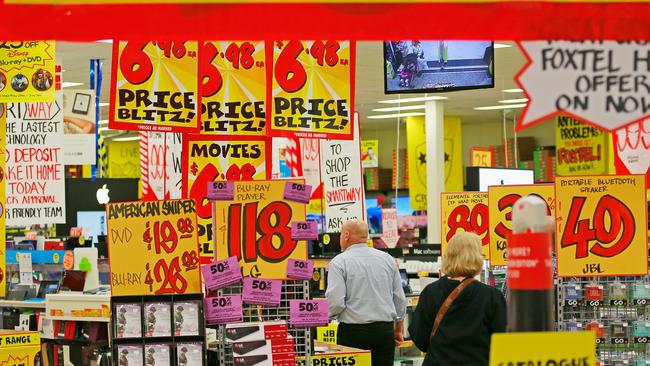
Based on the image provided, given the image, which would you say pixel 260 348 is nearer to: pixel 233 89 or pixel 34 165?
pixel 233 89

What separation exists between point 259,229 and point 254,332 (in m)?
0.61

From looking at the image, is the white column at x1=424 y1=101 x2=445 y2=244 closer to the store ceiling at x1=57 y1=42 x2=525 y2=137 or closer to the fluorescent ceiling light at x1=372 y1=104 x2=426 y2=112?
the store ceiling at x1=57 y1=42 x2=525 y2=137

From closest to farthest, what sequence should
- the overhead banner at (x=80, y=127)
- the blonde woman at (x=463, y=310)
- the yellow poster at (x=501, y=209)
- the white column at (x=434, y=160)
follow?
1. the blonde woman at (x=463, y=310)
2. the yellow poster at (x=501, y=209)
3. the overhead banner at (x=80, y=127)
4. the white column at (x=434, y=160)

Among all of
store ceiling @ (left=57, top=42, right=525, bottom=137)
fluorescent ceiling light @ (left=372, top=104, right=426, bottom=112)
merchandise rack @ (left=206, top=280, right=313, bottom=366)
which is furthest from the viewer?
fluorescent ceiling light @ (left=372, top=104, right=426, bottom=112)

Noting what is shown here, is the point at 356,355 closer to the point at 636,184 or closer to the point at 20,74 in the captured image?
the point at 636,184

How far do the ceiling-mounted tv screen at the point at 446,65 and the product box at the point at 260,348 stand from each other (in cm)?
246

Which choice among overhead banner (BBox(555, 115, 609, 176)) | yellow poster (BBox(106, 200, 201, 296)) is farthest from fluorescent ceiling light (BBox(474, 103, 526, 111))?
yellow poster (BBox(106, 200, 201, 296))

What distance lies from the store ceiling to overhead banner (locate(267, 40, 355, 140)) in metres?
6.48

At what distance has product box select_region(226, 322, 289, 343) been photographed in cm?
597

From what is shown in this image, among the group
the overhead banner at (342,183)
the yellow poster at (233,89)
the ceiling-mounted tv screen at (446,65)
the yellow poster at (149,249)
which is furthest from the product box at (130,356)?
the overhead banner at (342,183)

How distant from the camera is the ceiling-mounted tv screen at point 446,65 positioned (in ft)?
25.3

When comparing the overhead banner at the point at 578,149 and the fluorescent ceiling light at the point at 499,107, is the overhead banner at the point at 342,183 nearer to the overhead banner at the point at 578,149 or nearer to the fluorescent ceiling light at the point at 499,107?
the overhead banner at the point at 578,149

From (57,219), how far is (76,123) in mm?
4759

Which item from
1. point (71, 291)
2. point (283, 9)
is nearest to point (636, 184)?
point (283, 9)
